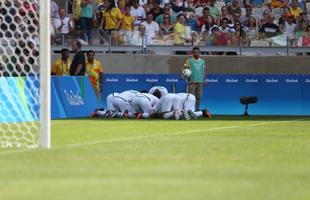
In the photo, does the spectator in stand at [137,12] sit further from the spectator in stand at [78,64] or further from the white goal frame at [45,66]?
the white goal frame at [45,66]

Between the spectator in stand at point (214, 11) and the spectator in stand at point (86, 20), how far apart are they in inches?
174

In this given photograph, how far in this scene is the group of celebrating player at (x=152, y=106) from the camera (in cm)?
2612

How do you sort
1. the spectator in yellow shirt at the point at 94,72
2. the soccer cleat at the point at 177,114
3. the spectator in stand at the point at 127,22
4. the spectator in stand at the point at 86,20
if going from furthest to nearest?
1. the spectator in stand at the point at 127,22
2. the spectator in stand at the point at 86,20
3. the spectator in yellow shirt at the point at 94,72
4. the soccer cleat at the point at 177,114

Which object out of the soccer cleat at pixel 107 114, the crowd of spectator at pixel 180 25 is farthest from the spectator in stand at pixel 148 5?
the soccer cleat at pixel 107 114

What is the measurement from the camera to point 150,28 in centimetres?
3319

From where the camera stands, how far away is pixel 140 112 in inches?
1057

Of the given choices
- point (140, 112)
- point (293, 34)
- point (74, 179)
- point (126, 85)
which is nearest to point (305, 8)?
point (293, 34)

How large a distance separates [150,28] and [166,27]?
0.57 meters

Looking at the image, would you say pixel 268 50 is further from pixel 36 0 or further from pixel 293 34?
pixel 36 0

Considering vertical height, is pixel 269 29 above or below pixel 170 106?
above

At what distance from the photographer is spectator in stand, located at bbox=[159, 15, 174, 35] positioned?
3303 cm

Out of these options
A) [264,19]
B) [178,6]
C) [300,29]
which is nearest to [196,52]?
[264,19]

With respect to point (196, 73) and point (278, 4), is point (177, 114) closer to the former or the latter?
point (196, 73)

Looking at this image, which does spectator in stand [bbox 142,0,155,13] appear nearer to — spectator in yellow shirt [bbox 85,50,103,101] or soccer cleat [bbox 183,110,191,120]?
spectator in yellow shirt [bbox 85,50,103,101]
